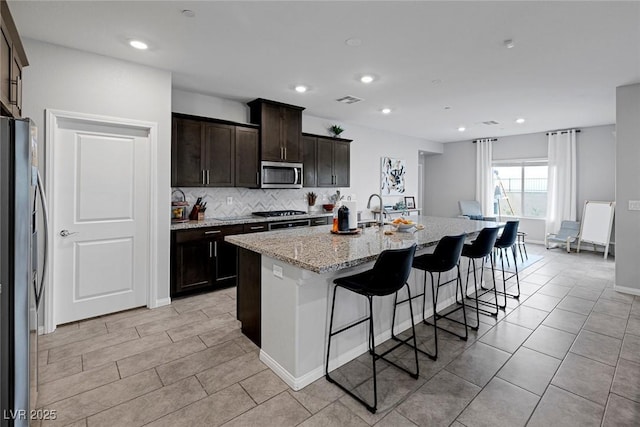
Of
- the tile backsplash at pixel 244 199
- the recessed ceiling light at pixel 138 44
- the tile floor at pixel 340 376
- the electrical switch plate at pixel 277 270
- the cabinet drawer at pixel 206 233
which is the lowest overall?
the tile floor at pixel 340 376

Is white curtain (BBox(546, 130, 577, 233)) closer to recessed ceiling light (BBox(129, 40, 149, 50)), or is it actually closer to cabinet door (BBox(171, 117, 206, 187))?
cabinet door (BBox(171, 117, 206, 187))

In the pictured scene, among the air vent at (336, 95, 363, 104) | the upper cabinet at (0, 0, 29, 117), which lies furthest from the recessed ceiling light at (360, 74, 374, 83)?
the upper cabinet at (0, 0, 29, 117)

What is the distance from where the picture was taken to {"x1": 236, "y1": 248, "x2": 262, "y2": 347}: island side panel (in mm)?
2654

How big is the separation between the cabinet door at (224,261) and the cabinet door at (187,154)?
2.74ft

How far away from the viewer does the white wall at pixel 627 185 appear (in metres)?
4.00

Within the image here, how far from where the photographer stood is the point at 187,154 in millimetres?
4035

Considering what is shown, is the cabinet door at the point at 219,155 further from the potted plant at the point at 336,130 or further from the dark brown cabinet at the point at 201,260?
the potted plant at the point at 336,130

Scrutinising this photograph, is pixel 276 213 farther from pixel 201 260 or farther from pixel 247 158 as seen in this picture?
pixel 201 260

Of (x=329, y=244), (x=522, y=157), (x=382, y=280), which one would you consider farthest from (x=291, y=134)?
(x=522, y=157)

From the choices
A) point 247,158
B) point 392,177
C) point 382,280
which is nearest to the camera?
point 382,280

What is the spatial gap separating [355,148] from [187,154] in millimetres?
3611

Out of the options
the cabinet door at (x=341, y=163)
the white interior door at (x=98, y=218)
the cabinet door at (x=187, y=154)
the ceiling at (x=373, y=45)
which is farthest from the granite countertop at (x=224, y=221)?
the ceiling at (x=373, y=45)

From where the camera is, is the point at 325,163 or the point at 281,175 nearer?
the point at 281,175

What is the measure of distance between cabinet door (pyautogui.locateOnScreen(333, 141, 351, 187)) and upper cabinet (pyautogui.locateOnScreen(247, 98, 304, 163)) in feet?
3.08
